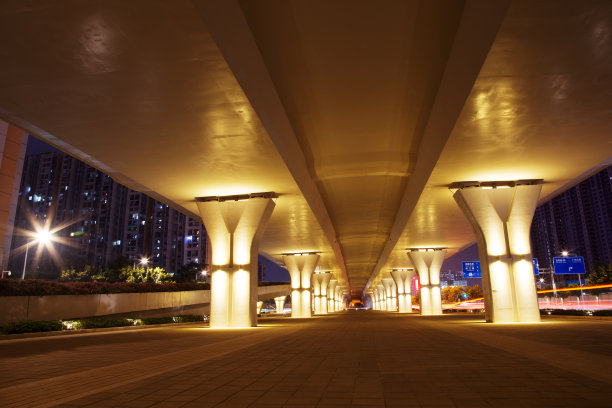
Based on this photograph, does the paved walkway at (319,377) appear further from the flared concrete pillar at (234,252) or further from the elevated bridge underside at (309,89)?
the flared concrete pillar at (234,252)

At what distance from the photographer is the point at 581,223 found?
354 ft

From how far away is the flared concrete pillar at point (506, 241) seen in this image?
68.8ft

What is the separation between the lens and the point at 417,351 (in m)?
10.0

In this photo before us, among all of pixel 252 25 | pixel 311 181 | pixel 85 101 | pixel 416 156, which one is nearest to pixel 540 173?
pixel 416 156

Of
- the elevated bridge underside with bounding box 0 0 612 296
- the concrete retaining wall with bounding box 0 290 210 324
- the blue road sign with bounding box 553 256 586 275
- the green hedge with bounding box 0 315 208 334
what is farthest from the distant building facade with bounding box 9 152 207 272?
the elevated bridge underside with bounding box 0 0 612 296

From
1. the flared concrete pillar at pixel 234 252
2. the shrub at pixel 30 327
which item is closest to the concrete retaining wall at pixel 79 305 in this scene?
the shrub at pixel 30 327

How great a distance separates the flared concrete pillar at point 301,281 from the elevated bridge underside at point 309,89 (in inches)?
979

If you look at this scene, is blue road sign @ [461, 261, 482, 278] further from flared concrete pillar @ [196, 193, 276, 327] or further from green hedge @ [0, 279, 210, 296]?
green hedge @ [0, 279, 210, 296]

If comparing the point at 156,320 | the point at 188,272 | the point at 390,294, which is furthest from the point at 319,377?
the point at 188,272

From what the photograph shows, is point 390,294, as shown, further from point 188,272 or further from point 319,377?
point 319,377

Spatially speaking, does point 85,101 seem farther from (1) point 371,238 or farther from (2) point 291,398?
(1) point 371,238

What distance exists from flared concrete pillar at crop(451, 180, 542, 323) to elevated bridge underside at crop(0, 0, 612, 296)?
1.23m

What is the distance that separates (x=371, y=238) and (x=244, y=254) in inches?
901

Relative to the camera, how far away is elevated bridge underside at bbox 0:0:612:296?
8992mm
